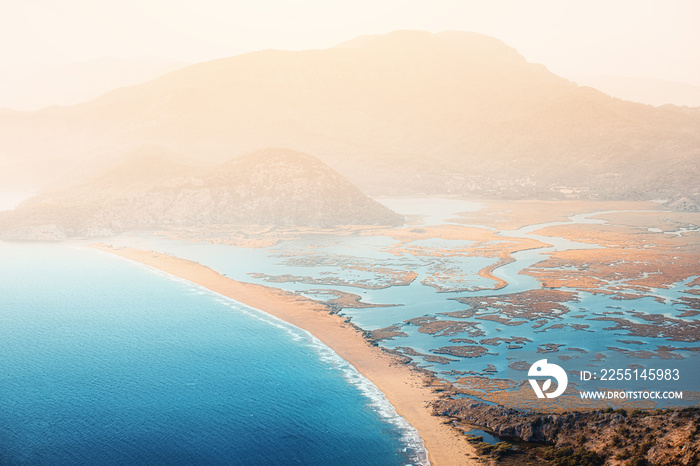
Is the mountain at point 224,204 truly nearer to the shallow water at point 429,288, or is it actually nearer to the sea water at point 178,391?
the shallow water at point 429,288

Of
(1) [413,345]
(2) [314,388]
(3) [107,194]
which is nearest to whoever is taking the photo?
(2) [314,388]

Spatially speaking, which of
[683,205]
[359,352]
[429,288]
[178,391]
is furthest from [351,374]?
[683,205]

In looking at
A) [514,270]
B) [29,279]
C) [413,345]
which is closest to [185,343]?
[413,345]

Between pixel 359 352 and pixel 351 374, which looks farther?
pixel 359 352

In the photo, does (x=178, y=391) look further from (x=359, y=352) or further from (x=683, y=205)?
(x=683, y=205)

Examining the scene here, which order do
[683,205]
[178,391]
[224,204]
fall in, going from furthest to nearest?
[683,205] < [224,204] < [178,391]

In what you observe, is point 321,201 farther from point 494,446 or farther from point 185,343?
point 494,446
